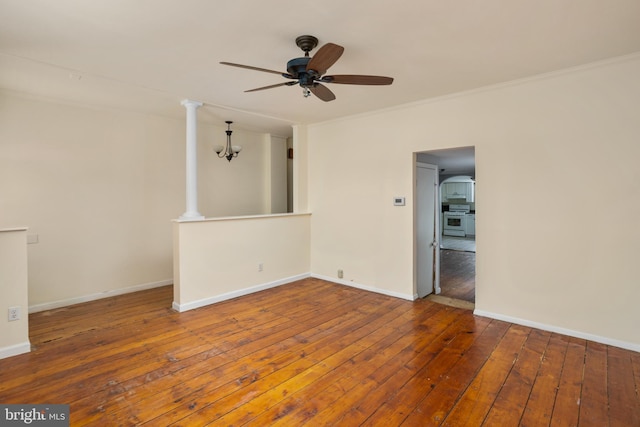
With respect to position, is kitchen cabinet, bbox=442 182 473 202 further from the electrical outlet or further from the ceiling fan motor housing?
the electrical outlet

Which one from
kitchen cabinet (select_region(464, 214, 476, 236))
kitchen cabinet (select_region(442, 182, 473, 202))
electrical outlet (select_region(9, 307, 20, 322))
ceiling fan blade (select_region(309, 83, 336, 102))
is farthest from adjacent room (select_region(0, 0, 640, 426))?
kitchen cabinet (select_region(442, 182, 473, 202))

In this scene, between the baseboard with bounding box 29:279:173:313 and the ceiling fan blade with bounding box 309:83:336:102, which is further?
the baseboard with bounding box 29:279:173:313

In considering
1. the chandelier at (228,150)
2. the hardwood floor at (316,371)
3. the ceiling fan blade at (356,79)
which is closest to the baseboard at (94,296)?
the hardwood floor at (316,371)

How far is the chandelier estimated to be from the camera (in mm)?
5422

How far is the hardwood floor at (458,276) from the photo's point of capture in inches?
194

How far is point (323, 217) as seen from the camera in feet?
18.2

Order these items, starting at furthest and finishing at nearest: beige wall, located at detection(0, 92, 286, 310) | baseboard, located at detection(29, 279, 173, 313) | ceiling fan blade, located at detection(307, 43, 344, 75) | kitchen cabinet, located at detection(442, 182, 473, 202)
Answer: kitchen cabinet, located at detection(442, 182, 473, 202)
baseboard, located at detection(29, 279, 173, 313)
beige wall, located at detection(0, 92, 286, 310)
ceiling fan blade, located at detection(307, 43, 344, 75)

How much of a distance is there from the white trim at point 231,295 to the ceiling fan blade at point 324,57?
3.31 m

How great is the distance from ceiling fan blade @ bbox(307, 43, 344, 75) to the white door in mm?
2597

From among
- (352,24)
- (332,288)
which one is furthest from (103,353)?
(352,24)

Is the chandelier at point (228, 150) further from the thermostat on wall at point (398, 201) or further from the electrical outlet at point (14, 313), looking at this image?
the electrical outlet at point (14, 313)

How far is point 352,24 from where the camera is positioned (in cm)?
233

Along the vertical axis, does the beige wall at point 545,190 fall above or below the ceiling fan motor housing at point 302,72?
below

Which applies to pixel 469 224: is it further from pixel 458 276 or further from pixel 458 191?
pixel 458 276
